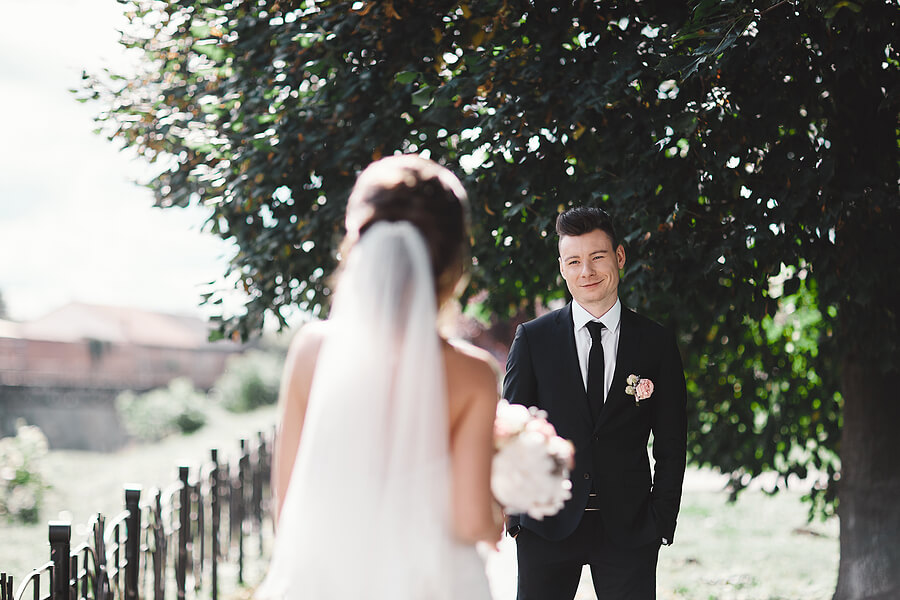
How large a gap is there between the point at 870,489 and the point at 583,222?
3.80 m

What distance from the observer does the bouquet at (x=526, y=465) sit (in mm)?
2561

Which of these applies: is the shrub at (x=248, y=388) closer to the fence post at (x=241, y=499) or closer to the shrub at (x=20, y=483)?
the shrub at (x=20, y=483)

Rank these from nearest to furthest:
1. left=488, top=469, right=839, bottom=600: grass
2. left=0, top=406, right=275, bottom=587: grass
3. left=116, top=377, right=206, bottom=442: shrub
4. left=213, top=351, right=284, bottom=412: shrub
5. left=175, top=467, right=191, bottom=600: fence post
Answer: left=175, top=467, right=191, bottom=600: fence post < left=488, top=469, right=839, bottom=600: grass < left=0, top=406, right=275, bottom=587: grass < left=116, top=377, right=206, bottom=442: shrub < left=213, top=351, right=284, bottom=412: shrub

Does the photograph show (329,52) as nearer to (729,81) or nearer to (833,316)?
(729,81)

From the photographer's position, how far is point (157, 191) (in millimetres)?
7078

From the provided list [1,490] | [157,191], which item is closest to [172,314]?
[1,490]

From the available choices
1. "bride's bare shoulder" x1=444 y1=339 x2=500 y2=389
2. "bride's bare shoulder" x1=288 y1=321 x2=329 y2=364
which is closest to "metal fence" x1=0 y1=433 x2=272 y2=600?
"bride's bare shoulder" x1=288 y1=321 x2=329 y2=364

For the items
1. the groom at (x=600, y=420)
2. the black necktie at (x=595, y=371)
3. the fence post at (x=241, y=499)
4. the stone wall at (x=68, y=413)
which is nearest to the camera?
the groom at (x=600, y=420)

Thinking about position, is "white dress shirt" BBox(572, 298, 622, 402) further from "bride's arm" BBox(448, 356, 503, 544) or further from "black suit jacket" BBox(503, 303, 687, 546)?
"bride's arm" BBox(448, 356, 503, 544)

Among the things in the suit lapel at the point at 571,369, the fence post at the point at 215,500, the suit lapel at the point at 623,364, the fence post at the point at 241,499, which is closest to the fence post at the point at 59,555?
the suit lapel at the point at 571,369

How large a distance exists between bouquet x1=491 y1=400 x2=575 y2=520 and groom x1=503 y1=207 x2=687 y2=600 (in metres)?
1.09

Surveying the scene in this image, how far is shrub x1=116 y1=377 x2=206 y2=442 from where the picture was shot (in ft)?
118

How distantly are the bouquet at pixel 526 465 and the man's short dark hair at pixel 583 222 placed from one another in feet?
4.39

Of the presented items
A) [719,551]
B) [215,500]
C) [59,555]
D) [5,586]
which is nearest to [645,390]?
[59,555]
